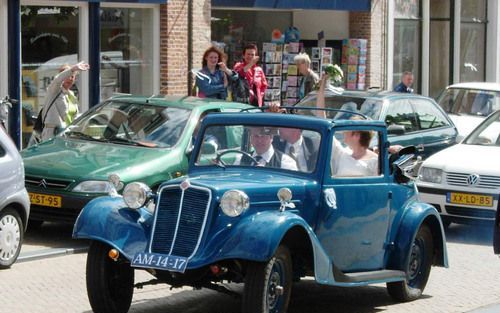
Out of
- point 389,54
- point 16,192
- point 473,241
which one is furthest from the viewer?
point 389,54

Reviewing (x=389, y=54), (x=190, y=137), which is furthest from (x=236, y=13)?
(x=190, y=137)

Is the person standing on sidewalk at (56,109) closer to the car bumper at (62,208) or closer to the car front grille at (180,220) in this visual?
the car bumper at (62,208)

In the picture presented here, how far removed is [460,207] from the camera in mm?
13914

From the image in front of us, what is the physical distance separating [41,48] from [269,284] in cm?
1071

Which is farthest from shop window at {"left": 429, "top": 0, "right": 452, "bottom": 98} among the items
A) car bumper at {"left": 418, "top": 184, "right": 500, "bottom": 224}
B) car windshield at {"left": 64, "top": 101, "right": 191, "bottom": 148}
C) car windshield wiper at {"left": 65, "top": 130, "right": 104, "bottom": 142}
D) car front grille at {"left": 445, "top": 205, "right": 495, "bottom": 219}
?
car windshield wiper at {"left": 65, "top": 130, "right": 104, "bottom": 142}

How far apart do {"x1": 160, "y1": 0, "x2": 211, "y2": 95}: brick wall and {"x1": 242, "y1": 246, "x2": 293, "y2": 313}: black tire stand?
1201 centimetres

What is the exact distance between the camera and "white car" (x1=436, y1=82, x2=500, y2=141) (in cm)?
2023

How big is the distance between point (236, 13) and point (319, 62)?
7.14 feet

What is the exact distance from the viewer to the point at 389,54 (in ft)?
85.0

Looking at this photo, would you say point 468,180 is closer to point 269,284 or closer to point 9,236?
point 9,236

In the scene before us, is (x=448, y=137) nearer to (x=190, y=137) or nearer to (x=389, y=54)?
(x=190, y=137)

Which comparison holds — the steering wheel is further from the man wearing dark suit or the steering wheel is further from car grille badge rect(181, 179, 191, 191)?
car grille badge rect(181, 179, 191, 191)

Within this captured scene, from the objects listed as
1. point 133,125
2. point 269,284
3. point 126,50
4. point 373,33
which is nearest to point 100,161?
point 133,125

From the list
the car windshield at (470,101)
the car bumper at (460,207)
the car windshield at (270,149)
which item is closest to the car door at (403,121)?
the car bumper at (460,207)
